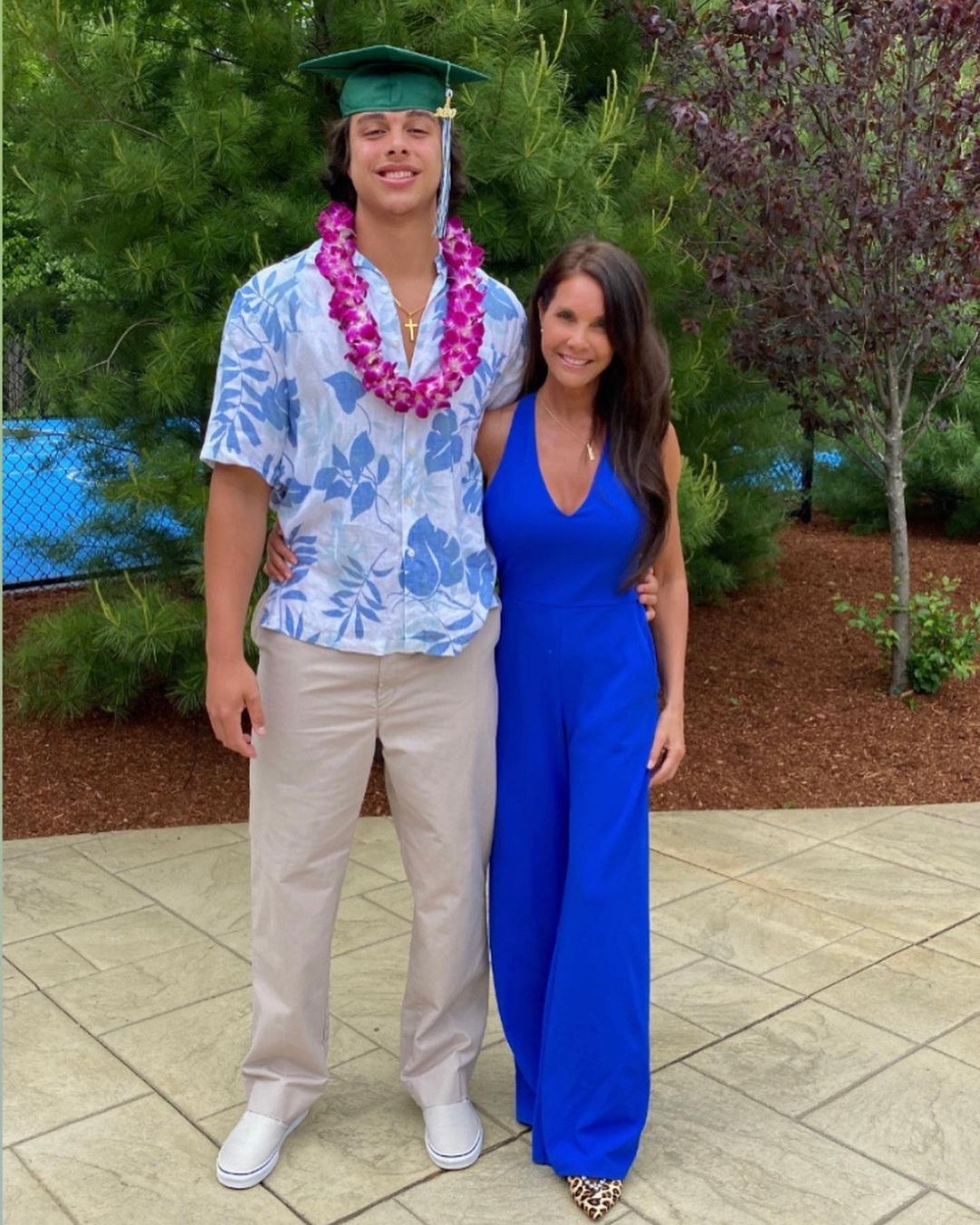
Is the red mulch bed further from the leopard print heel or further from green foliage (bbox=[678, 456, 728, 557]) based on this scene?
the leopard print heel

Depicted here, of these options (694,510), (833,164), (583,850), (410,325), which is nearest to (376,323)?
(410,325)

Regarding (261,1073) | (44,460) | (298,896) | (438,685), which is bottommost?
(261,1073)

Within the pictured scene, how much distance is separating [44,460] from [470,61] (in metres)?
2.47

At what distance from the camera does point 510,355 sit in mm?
2320

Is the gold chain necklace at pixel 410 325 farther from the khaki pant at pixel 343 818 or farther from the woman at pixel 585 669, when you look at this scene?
the khaki pant at pixel 343 818

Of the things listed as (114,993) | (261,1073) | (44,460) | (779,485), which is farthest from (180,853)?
(779,485)

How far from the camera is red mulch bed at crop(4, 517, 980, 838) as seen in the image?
4598 mm

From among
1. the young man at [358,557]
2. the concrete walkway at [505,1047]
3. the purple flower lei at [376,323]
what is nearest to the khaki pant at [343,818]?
the young man at [358,557]

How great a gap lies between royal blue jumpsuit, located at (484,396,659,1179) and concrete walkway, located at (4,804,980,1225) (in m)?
0.09

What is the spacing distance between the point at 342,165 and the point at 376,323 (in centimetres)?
33

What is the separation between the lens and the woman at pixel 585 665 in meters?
2.24

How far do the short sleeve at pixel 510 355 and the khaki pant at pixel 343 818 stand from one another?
41 centimetres

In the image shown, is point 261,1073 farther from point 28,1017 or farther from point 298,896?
point 28,1017

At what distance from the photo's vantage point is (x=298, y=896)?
7.63 ft
